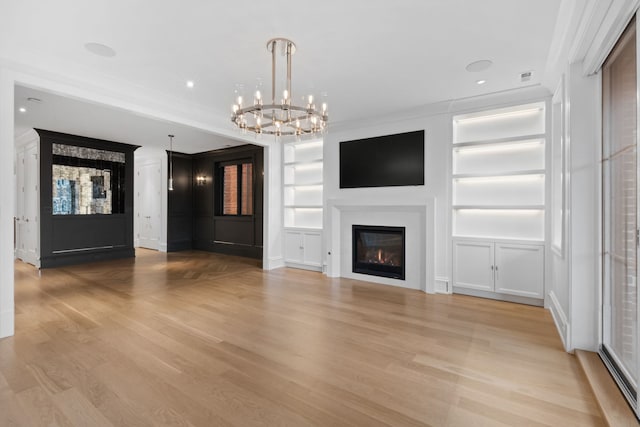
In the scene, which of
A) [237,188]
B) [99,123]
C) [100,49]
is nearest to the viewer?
[100,49]

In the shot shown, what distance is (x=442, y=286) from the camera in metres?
4.57

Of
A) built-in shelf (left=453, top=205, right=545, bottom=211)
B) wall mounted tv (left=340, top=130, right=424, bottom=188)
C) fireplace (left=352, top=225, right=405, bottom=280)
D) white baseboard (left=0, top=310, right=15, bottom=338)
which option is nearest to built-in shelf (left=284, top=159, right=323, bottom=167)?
wall mounted tv (left=340, top=130, right=424, bottom=188)

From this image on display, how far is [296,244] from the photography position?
6.38 meters

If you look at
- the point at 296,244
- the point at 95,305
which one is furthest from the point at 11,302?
the point at 296,244

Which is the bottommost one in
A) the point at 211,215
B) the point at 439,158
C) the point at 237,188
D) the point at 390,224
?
the point at 390,224

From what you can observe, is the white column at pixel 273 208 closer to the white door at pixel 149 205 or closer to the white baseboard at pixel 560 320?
the white door at pixel 149 205

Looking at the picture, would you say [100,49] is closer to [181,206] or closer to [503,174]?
[503,174]

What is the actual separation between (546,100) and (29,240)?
9.82 meters

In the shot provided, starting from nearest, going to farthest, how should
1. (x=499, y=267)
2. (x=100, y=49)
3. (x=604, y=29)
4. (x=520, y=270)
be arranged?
(x=604, y=29) → (x=100, y=49) → (x=520, y=270) → (x=499, y=267)

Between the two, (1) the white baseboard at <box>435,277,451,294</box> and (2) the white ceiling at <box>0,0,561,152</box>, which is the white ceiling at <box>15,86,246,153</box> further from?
(1) the white baseboard at <box>435,277,451,294</box>

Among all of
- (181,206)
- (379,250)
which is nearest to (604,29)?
(379,250)

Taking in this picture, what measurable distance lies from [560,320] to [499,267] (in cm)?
113

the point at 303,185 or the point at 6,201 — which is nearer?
the point at 6,201

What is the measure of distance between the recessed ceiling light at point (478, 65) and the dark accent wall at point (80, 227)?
7590mm
